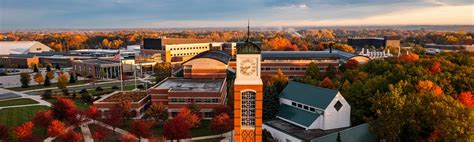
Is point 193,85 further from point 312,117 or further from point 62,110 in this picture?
point 312,117

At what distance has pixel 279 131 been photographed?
32.7 m

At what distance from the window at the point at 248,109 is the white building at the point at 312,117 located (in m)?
6.91

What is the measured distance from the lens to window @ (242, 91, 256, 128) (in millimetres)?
24844

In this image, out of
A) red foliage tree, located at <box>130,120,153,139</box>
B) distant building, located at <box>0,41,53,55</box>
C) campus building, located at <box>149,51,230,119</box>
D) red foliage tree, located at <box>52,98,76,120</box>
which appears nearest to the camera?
red foliage tree, located at <box>130,120,153,139</box>

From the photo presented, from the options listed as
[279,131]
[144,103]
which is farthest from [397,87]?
[144,103]

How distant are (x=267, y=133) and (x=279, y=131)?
122cm

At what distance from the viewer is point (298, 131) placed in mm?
32062

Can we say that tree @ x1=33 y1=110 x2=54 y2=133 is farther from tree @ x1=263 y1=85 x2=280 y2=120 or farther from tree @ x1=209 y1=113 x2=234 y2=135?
tree @ x1=263 y1=85 x2=280 y2=120

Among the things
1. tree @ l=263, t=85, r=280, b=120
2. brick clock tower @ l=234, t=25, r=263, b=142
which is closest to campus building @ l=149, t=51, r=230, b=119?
tree @ l=263, t=85, r=280, b=120

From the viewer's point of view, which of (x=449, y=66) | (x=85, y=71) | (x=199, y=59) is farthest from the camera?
(x=85, y=71)

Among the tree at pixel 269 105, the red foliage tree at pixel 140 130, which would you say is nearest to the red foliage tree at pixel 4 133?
the red foliage tree at pixel 140 130

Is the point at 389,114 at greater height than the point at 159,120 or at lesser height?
greater

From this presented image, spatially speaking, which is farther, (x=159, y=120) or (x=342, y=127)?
(x=159, y=120)

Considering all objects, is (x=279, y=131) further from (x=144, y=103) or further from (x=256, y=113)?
(x=144, y=103)
